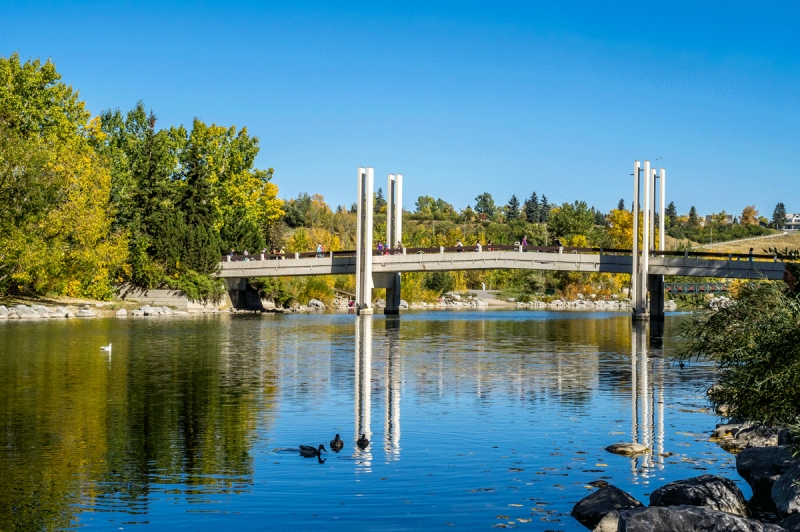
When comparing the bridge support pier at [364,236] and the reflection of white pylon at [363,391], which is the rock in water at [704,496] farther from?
the bridge support pier at [364,236]

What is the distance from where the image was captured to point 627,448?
15.5m

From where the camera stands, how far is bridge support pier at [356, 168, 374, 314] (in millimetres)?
59312

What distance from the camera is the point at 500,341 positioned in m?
41.8

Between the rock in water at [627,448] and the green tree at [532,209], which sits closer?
the rock in water at [627,448]

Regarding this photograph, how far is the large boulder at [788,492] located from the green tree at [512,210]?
6103 inches

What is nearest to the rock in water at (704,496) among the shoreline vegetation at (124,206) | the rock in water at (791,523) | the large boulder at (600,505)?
the large boulder at (600,505)

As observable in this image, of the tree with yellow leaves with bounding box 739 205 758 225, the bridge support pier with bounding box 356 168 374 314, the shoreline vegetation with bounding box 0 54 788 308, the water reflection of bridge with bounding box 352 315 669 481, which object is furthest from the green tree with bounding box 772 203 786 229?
the water reflection of bridge with bounding box 352 315 669 481

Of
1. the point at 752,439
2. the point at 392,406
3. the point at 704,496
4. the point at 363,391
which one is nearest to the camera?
the point at 704,496

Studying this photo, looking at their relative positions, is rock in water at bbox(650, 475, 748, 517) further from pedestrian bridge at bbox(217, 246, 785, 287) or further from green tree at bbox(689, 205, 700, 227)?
green tree at bbox(689, 205, 700, 227)

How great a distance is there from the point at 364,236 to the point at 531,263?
10301mm

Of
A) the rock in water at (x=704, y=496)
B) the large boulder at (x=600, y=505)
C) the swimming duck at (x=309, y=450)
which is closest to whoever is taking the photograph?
the large boulder at (x=600, y=505)

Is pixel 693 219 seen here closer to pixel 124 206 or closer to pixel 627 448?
pixel 124 206

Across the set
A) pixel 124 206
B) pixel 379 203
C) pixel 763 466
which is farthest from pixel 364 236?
pixel 379 203

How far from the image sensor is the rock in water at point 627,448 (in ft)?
50.8
